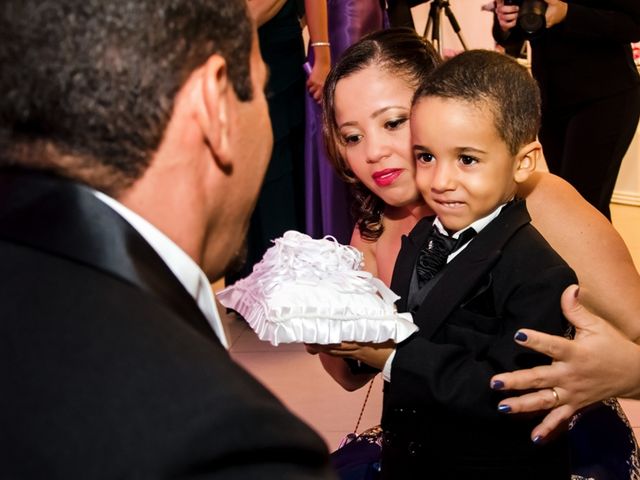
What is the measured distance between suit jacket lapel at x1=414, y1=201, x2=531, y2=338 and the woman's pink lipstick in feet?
0.95

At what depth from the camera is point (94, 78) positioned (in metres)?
0.70

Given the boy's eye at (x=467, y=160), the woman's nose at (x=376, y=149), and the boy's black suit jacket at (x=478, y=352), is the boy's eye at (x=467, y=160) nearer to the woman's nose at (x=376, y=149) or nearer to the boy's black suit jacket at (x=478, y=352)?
the boy's black suit jacket at (x=478, y=352)

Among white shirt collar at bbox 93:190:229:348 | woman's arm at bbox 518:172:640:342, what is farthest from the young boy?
white shirt collar at bbox 93:190:229:348

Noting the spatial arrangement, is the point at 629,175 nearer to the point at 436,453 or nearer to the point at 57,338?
the point at 436,453

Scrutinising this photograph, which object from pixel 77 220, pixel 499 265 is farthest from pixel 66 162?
pixel 499 265

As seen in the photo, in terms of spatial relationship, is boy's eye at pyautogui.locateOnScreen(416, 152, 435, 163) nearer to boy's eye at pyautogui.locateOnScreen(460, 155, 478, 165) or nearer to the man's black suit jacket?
boy's eye at pyautogui.locateOnScreen(460, 155, 478, 165)

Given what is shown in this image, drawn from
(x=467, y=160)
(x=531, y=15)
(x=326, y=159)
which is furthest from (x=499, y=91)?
(x=326, y=159)

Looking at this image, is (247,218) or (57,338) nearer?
(57,338)

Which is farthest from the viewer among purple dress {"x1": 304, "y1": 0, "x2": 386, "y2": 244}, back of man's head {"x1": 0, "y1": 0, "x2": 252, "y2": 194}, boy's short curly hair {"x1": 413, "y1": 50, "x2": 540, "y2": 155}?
purple dress {"x1": 304, "y1": 0, "x2": 386, "y2": 244}

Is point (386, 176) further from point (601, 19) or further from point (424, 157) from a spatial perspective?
point (601, 19)

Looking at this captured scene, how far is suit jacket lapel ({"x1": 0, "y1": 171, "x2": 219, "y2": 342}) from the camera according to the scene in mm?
661

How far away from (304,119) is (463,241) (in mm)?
2495

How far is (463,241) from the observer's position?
144cm

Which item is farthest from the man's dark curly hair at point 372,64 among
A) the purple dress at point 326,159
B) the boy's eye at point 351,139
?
the purple dress at point 326,159
